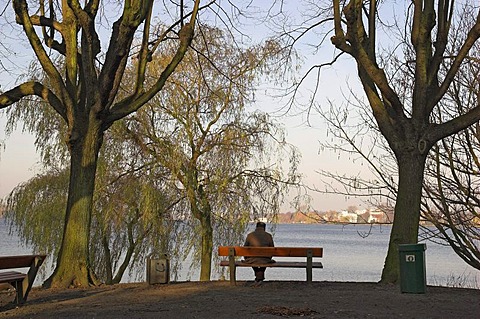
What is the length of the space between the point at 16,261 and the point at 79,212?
2.99 m

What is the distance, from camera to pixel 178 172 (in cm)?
1873

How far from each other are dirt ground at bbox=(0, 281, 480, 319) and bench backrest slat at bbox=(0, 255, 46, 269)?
0.56 m

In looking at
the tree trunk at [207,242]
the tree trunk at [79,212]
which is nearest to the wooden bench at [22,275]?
the tree trunk at [79,212]

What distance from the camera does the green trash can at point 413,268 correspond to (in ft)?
33.7

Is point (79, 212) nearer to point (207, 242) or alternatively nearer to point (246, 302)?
point (246, 302)

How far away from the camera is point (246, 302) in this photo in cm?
916

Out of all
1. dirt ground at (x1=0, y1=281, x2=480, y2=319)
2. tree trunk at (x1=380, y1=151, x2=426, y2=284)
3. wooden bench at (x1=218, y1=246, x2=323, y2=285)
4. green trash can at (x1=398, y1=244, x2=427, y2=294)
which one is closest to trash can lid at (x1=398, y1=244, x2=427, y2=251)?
green trash can at (x1=398, y1=244, x2=427, y2=294)

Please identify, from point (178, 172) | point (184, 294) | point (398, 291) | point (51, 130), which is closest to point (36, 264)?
point (184, 294)

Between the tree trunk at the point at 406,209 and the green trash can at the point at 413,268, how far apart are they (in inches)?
52.3

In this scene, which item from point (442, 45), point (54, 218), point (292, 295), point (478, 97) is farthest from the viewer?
point (54, 218)

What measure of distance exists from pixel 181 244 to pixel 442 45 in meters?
10.2

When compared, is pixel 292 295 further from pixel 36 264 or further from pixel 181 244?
pixel 181 244

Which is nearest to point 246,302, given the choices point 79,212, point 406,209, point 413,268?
point 413,268

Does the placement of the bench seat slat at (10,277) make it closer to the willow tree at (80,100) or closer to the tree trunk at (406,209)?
the willow tree at (80,100)
